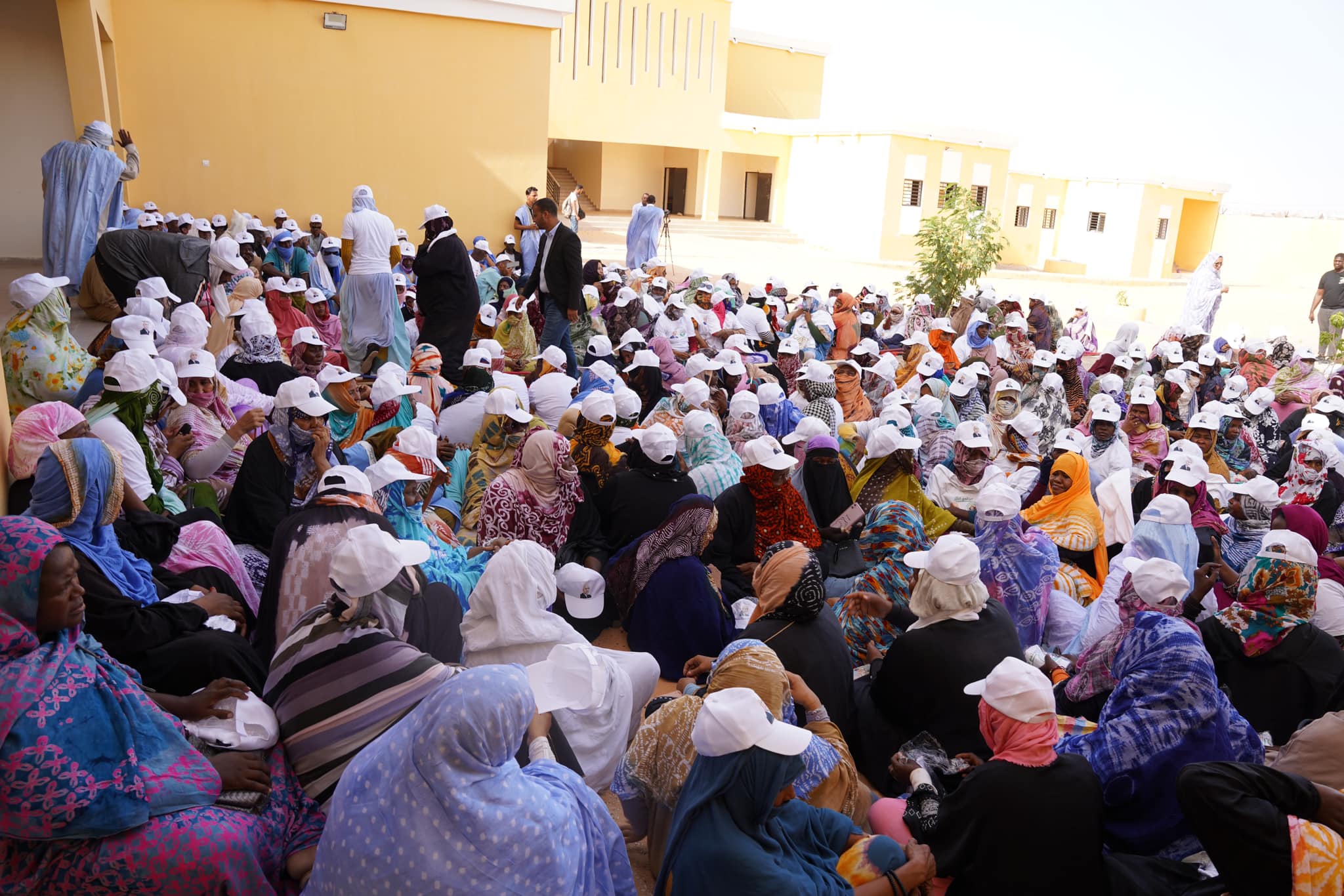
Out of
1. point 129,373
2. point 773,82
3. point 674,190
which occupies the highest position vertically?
point 773,82

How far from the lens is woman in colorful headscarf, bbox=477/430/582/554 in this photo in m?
4.30

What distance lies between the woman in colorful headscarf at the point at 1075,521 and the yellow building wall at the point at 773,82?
2780 centimetres

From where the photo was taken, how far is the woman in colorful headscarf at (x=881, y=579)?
12.5 ft

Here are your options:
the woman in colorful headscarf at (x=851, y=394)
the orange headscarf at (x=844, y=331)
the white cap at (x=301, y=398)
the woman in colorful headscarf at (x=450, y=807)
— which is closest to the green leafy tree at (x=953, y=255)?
the orange headscarf at (x=844, y=331)

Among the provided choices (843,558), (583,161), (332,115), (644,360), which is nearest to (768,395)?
(644,360)

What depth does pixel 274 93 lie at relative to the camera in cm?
1234

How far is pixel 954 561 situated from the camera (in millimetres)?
3131

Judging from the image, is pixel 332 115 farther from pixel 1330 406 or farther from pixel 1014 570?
pixel 1330 406

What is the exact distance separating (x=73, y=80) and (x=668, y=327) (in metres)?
6.65

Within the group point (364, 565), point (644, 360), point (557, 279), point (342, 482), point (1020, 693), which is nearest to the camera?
point (1020, 693)

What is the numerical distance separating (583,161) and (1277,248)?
2083 cm

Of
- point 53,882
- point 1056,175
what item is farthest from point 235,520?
point 1056,175

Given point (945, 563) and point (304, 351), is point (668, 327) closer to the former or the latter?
point (304, 351)

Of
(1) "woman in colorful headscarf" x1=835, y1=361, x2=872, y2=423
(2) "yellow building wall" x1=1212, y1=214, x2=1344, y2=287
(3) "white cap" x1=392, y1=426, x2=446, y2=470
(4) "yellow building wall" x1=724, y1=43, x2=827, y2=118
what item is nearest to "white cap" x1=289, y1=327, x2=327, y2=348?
(3) "white cap" x1=392, y1=426, x2=446, y2=470
